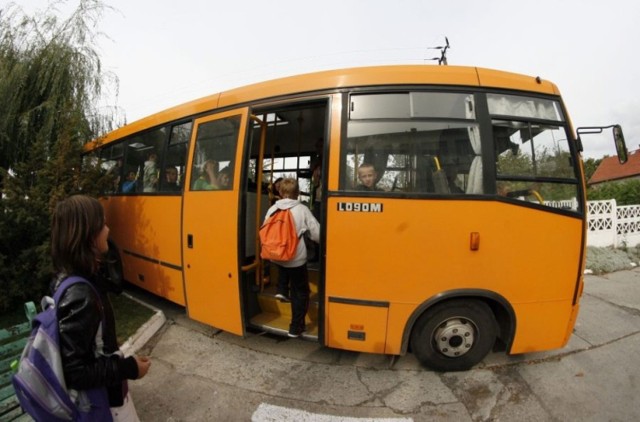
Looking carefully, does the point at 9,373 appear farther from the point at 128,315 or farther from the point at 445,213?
the point at 445,213

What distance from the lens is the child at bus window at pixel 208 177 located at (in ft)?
13.1

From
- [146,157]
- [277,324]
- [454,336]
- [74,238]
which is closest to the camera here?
[74,238]

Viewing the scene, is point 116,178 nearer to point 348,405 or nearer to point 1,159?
point 1,159

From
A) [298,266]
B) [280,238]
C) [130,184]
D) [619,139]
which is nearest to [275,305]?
[298,266]

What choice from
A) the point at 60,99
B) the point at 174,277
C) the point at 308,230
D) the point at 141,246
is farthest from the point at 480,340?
the point at 60,99

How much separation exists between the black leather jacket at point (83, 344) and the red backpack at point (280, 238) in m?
1.99

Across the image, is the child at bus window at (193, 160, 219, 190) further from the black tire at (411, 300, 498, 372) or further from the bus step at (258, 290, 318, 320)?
the black tire at (411, 300, 498, 372)

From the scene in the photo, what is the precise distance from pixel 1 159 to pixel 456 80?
348 inches

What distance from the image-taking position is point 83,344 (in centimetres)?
140

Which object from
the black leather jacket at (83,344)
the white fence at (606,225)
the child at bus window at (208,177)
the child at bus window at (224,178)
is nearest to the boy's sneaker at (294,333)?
the child at bus window at (224,178)

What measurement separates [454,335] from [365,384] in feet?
3.22

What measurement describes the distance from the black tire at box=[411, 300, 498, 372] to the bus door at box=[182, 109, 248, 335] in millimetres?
1943

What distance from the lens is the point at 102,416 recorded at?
1502 millimetres

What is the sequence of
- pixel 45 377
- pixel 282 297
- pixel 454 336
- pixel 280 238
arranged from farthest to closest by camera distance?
pixel 282 297 < pixel 280 238 < pixel 454 336 < pixel 45 377
